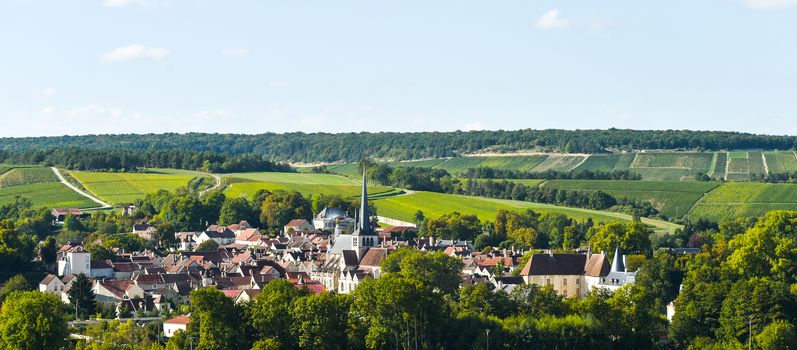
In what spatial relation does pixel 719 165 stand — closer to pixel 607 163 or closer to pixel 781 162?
pixel 781 162

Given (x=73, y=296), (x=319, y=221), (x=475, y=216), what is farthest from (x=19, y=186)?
(x=73, y=296)

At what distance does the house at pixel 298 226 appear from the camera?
5487 inches

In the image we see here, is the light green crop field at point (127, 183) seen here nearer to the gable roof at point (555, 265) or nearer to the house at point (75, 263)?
the house at point (75, 263)

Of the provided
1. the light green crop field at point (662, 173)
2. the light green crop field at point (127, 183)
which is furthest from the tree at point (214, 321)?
the light green crop field at point (662, 173)

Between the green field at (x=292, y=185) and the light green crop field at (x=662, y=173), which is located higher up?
the light green crop field at (x=662, y=173)

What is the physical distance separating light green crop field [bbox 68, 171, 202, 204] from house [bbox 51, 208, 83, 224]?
9433 mm

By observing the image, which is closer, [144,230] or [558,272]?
[558,272]

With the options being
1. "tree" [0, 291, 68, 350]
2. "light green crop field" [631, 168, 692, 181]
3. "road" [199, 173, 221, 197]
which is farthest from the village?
"light green crop field" [631, 168, 692, 181]

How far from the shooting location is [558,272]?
93000 millimetres

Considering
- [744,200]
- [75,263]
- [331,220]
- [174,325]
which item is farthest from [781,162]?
[174,325]

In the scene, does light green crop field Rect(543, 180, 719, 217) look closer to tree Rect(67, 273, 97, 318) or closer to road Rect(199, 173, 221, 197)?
road Rect(199, 173, 221, 197)

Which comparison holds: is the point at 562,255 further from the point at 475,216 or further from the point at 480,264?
the point at 475,216

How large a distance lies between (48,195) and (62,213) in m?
11.8

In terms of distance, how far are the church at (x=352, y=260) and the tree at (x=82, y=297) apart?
1757 centimetres
